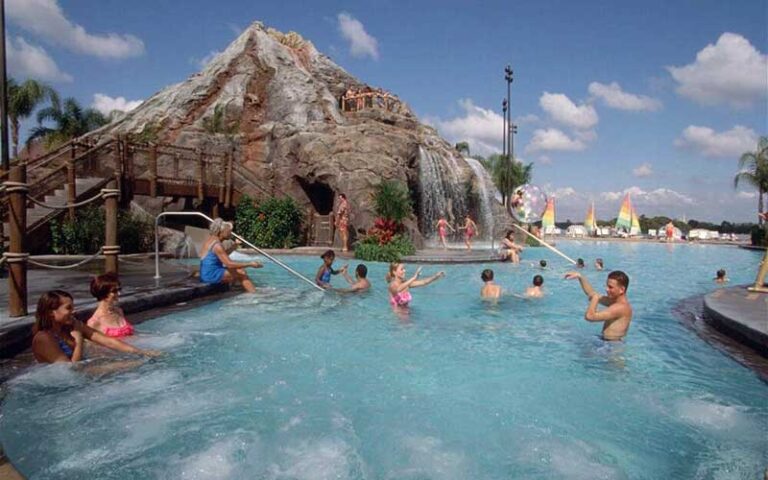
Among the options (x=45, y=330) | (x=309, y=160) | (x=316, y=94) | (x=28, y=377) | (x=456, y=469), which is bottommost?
(x=456, y=469)

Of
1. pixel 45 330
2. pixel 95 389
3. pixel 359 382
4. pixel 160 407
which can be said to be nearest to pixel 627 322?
pixel 359 382

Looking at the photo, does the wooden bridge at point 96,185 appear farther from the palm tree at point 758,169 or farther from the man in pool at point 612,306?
the palm tree at point 758,169

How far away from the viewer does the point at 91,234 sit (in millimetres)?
14914

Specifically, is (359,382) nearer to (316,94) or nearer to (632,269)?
(632,269)

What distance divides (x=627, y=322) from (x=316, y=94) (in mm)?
30930

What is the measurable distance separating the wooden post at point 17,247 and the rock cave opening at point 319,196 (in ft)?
68.7

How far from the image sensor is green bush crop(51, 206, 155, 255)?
14531mm

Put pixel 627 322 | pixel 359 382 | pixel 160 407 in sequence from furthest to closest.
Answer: pixel 627 322, pixel 359 382, pixel 160 407

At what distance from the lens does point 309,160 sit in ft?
83.2

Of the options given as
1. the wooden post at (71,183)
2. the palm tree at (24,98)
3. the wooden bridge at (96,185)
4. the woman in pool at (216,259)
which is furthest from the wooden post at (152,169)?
the palm tree at (24,98)

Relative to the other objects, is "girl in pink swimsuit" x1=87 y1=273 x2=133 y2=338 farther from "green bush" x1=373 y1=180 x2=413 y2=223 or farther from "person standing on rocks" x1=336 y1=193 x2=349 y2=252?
"person standing on rocks" x1=336 y1=193 x2=349 y2=252

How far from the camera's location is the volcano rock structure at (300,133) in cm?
2467

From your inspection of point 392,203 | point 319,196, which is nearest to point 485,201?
point 319,196

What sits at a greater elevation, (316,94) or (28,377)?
(316,94)
